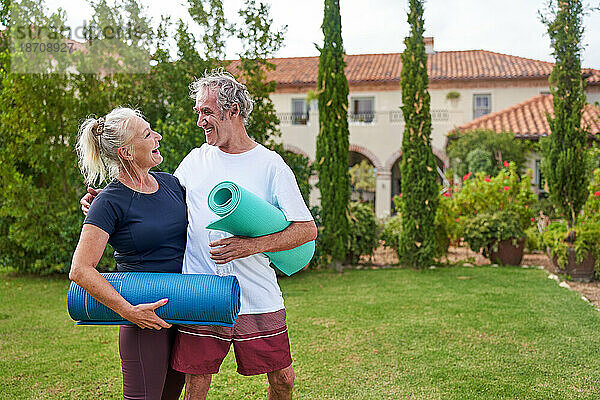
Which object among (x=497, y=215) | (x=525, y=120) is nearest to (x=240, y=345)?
(x=497, y=215)

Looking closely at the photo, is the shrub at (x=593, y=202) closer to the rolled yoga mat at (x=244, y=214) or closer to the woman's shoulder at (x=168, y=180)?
the rolled yoga mat at (x=244, y=214)

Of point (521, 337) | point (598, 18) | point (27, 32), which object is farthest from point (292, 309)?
point (598, 18)

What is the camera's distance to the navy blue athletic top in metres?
2.18

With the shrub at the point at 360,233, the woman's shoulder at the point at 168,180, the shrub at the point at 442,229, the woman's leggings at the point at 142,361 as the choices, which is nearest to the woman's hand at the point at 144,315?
the woman's leggings at the point at 142,361

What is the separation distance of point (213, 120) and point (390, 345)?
327 cm

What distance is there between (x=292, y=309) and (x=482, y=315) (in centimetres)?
205

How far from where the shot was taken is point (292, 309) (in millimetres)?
6543

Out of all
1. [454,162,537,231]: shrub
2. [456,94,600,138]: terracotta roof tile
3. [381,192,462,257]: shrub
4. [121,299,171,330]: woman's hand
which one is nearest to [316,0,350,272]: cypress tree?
[381,192,462,257]: shrub

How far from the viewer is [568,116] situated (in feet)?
29.5

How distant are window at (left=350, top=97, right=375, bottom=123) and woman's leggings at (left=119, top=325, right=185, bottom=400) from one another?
20252 millimetres

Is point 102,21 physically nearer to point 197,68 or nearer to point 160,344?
point 197,68

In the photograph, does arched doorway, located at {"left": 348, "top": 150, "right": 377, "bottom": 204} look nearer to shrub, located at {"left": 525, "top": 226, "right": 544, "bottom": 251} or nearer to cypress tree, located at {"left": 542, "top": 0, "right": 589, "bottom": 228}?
shrub, located at {"left": 525, "top": 226, "right": 544, "bottom": 251}

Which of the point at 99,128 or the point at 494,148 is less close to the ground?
the point at 99,128

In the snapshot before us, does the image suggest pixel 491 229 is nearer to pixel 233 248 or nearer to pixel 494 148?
pixel 494 148
